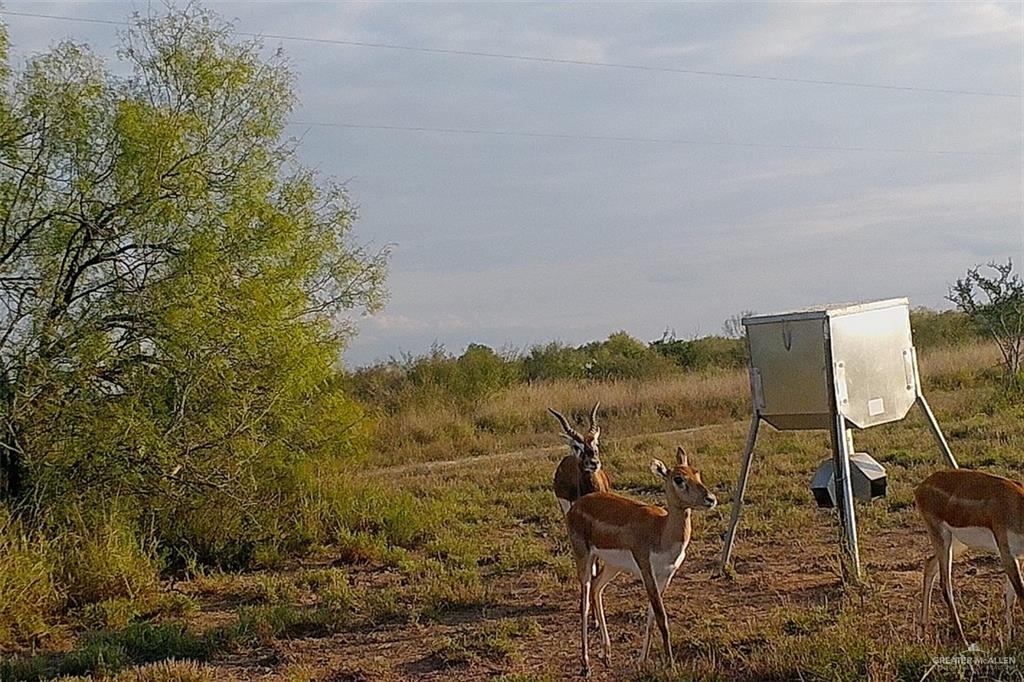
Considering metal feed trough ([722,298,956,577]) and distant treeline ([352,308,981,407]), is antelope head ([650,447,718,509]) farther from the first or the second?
distant treeline ([352,308,981,407])

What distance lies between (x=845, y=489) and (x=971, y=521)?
6.90 feet

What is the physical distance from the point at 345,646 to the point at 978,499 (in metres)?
4.75

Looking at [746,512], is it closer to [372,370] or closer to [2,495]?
[2,495]

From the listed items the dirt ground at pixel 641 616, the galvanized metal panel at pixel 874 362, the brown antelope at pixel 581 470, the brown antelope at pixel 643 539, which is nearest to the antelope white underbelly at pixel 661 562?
the brown antelope at pixel 643 539

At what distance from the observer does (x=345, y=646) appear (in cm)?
830

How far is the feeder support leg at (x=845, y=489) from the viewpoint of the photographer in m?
8.61

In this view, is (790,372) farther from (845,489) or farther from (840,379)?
(845,489)

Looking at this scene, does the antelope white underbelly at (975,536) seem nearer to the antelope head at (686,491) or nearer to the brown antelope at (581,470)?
the antelope head at (686,491)

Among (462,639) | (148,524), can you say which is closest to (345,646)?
(462,639)

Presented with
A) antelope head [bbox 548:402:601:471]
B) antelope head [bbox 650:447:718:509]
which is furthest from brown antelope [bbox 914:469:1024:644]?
antelope head [bbox 548:402:601:471]

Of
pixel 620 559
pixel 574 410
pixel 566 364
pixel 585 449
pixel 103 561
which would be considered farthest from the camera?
pixel 566 364

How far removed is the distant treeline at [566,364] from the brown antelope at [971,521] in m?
22.7

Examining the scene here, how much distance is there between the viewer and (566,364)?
4128cm

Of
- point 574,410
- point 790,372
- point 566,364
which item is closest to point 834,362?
point 790,372
